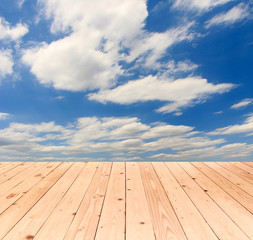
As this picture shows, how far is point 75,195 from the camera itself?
2143mm

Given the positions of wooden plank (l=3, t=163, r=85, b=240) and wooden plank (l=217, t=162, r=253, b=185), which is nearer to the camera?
wooden plank (l=3, t=163, r=85, b=240)

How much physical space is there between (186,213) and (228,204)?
52cm

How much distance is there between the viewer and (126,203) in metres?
1.94

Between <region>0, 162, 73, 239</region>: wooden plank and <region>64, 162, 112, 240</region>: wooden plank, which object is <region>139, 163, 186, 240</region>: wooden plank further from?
<region>0, 162, 73, 239</region>: wooden plank

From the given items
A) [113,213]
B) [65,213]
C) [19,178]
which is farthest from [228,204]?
[19,178]

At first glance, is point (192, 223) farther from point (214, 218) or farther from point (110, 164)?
point (110, 164)

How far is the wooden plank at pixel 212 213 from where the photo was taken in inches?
59.1

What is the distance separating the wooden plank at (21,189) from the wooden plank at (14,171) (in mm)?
296

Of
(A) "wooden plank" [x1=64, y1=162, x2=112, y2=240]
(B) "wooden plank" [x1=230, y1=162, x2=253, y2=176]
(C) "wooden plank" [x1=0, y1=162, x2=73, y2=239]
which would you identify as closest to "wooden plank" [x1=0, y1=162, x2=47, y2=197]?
(C) "wooden plank" [x1=0, y1=162, x2=73, y2=239]

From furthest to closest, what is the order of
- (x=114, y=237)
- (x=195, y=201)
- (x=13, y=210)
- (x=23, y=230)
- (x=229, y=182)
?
(x=229, y=182), (x=195, y=201), (x=13, y=210), (x=23, y=230), (x=114, y=237)

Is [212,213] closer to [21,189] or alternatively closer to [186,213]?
[186,213]

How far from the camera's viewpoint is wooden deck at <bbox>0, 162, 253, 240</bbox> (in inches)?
59.2

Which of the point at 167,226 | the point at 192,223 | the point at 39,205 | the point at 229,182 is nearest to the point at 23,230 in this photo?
the point at 39,205

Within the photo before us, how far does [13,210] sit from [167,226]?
4.61ft
